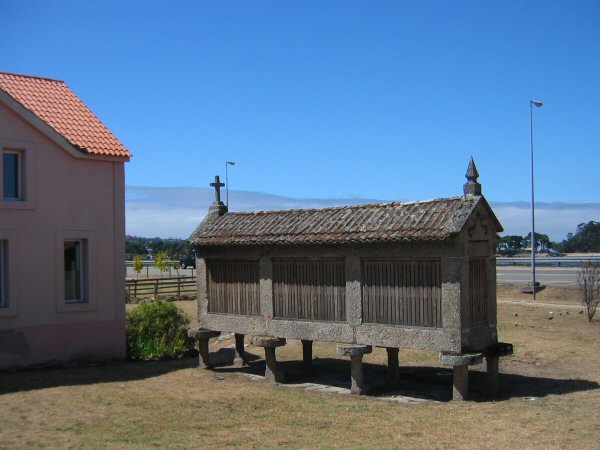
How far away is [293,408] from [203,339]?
16.7 feet

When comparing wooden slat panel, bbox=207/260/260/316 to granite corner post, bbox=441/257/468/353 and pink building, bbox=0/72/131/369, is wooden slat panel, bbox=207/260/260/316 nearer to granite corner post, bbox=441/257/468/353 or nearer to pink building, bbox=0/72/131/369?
pink building, bbox=0/72/131/369

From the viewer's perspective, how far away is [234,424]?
1188cm

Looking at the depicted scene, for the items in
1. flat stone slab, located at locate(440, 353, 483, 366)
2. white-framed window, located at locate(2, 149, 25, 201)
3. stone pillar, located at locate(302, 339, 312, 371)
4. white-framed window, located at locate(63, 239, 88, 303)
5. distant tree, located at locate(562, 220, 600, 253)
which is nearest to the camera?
flat stone slab, located at locate(440, 353, 483, 366)

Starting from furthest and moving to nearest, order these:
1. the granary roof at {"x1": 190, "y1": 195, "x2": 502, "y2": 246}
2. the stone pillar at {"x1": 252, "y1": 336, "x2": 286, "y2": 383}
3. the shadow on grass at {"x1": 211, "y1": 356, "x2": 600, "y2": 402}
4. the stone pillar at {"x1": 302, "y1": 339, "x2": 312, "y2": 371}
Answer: the stone pillar at {"x1": 302, "y1": 339, "x2": 312, "y2": 371}, the stone pillar at {"x1": 252, "y1": 336, "x2": 286, "y2": 383}, the shadow on grass at {"x1": 211, "y1": 356, "x2": 600, "y2": 402}, the granary roof at {"x1": 190, "y1": 195, "x2": 502, "y2": 246}

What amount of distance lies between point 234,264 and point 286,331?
7.41 ft

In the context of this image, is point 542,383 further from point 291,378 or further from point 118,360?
point 118,360

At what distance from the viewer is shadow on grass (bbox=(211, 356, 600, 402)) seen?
14670 mm

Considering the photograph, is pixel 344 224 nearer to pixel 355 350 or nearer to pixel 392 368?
pixel 355 350

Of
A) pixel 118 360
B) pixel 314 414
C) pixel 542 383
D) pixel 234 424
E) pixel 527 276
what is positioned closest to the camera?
pixel 234 424

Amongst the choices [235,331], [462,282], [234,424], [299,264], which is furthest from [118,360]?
[462,282]

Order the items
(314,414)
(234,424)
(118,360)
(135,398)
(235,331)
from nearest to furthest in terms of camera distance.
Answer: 1. (234,424)
2. (314,414)
3. (135,398)
4. (235,331)
5. (118,360)

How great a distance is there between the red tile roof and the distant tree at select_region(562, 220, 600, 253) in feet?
287

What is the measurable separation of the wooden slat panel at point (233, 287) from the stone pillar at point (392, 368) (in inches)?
129

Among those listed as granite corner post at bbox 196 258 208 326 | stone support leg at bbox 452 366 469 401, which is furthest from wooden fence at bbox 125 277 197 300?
stone support leg at bbox 452 366 469 401
